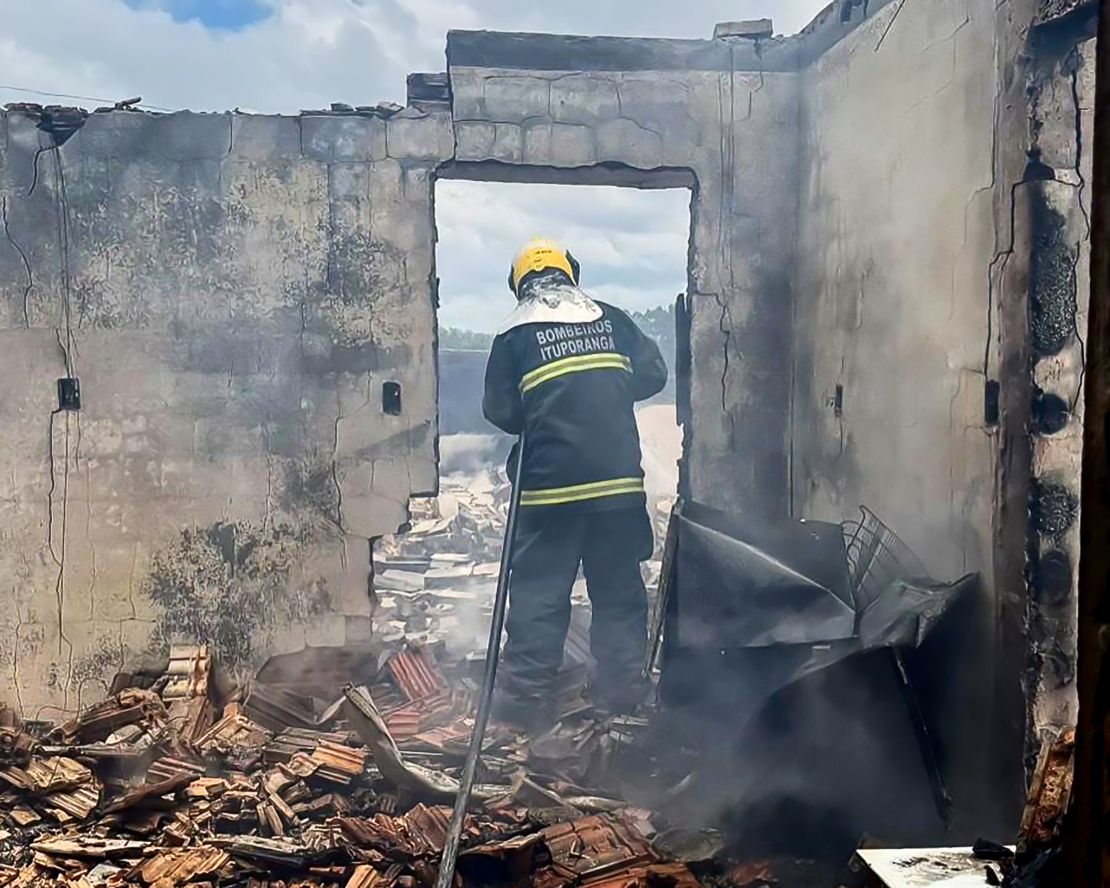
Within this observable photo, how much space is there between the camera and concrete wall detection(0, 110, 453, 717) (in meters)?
5.42

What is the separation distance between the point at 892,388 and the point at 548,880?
8.91ft

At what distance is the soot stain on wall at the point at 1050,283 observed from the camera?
11.5ft

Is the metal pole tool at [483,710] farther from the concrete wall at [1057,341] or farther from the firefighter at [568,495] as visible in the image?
the concrete wall at [1057,341]

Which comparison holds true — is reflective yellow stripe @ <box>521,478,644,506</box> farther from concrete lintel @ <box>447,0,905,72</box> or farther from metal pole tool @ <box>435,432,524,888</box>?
concrete lintel @ <box>447,0,905,72</box>

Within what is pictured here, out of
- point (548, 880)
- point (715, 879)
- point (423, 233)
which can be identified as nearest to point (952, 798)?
point (715, 879)

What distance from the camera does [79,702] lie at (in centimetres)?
562

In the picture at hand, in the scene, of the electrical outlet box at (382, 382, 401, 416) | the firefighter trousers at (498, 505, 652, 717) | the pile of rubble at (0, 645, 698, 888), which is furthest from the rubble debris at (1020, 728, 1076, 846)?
the electrical outlet box at (382, 382, 401, 416)

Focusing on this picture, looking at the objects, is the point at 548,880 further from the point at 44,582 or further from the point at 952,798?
the point at 44,582

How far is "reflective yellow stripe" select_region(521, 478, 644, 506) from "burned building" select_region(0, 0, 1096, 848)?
0.78 metres

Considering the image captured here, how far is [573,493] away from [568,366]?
2.24 feet

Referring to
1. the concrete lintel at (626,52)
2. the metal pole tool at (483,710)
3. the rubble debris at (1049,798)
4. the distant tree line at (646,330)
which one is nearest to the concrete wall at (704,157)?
the concrete lintel at (626,52)

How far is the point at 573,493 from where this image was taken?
5.16 meters

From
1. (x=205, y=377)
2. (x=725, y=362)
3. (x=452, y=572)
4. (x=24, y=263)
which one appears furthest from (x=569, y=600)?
(x=452, y=572)

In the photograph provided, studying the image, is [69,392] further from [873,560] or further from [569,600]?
[873,560]
